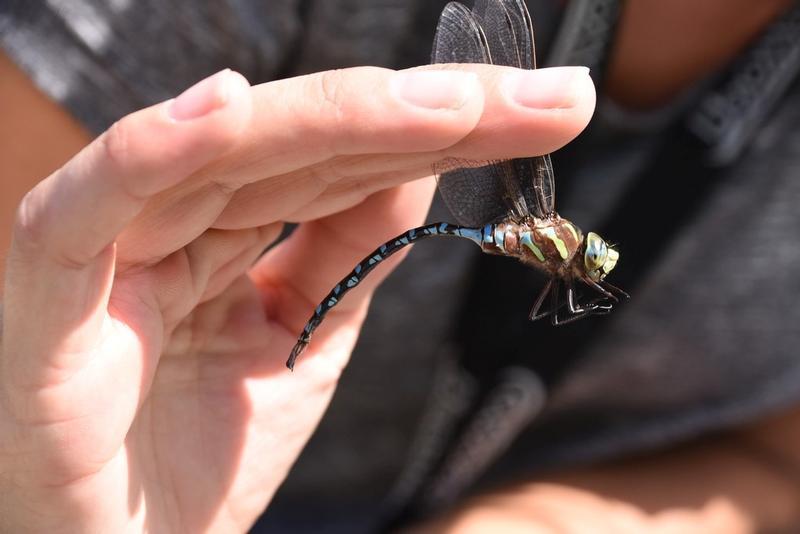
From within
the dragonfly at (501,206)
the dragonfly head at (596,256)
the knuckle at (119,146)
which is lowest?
the dragonfly head at (596,256)

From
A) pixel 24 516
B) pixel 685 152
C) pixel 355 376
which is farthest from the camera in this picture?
pixel 355 376

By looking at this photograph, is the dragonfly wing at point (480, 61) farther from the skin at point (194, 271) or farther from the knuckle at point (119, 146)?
the knuckle at point (119, 146)

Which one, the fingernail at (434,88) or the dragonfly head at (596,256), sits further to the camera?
the dragonfly head at (596,256)

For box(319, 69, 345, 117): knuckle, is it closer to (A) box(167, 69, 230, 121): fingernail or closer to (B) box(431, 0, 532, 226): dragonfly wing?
(A) box(167, 69, 230, 121): fingernail

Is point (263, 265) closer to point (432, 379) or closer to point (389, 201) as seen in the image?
point (389, 201)

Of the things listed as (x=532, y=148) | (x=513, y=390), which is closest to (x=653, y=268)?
(x=513, y=390)

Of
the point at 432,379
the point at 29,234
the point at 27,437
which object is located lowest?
the point at 432,379

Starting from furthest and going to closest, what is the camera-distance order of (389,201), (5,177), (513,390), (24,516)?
(513,390), (5,177), (389,201), (24,516)

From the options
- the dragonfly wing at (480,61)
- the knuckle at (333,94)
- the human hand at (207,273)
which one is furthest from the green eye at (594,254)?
the knuckle at (333,94)
